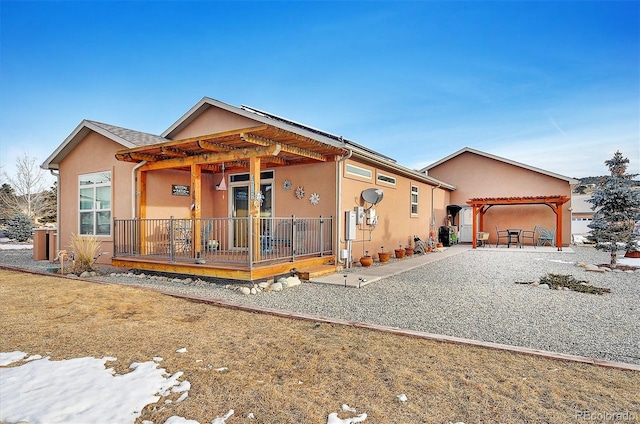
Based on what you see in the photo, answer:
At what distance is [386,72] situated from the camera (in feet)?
48.3

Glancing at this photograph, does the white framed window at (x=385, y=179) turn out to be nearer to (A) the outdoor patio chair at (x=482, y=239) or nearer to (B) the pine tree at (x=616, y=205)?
(B) the pine tree at (x=616, y=205)

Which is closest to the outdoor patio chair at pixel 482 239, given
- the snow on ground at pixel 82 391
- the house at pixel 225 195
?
the house at pixel 225 195

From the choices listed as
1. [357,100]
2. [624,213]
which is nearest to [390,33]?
[357,100]

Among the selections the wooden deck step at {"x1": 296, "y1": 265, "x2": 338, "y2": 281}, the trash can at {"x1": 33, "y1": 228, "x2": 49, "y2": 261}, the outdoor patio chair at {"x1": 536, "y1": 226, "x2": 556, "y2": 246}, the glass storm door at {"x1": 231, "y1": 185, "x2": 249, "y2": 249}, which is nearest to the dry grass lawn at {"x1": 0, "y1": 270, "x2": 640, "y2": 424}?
the wooden deck step at {"x1": 296, "y1": 265, "x2": 338, "y2": 281}

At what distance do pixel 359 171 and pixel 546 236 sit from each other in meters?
12.4

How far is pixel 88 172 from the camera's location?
36.1 ft

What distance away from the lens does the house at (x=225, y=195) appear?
25.3 ft

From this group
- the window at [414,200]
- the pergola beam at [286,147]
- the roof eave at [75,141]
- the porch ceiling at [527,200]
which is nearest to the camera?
the pergola beam at [286,147]

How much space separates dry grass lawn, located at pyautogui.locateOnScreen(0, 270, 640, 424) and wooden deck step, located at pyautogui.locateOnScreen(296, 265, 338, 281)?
2.86 meters

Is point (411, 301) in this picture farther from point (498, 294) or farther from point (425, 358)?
point (425, 358)

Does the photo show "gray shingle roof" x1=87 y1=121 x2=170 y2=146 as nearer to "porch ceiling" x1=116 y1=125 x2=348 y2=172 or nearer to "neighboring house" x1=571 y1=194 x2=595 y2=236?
"porch ceiling" x1=116 y1=125 x2=348 y2=172

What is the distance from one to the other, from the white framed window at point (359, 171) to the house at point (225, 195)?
3 cm

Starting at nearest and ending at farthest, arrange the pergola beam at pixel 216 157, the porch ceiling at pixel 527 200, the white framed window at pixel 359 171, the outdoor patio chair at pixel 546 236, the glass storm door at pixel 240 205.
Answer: the pergola beam at pixel 216 157, the white framed window at pixel 359 171, the glass storm door at pixel 240 205, the porch ceiling at pixel 527 200, the outdoor patio chair at pixel 546 236

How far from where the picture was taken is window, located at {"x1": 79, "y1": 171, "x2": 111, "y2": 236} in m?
10.6
